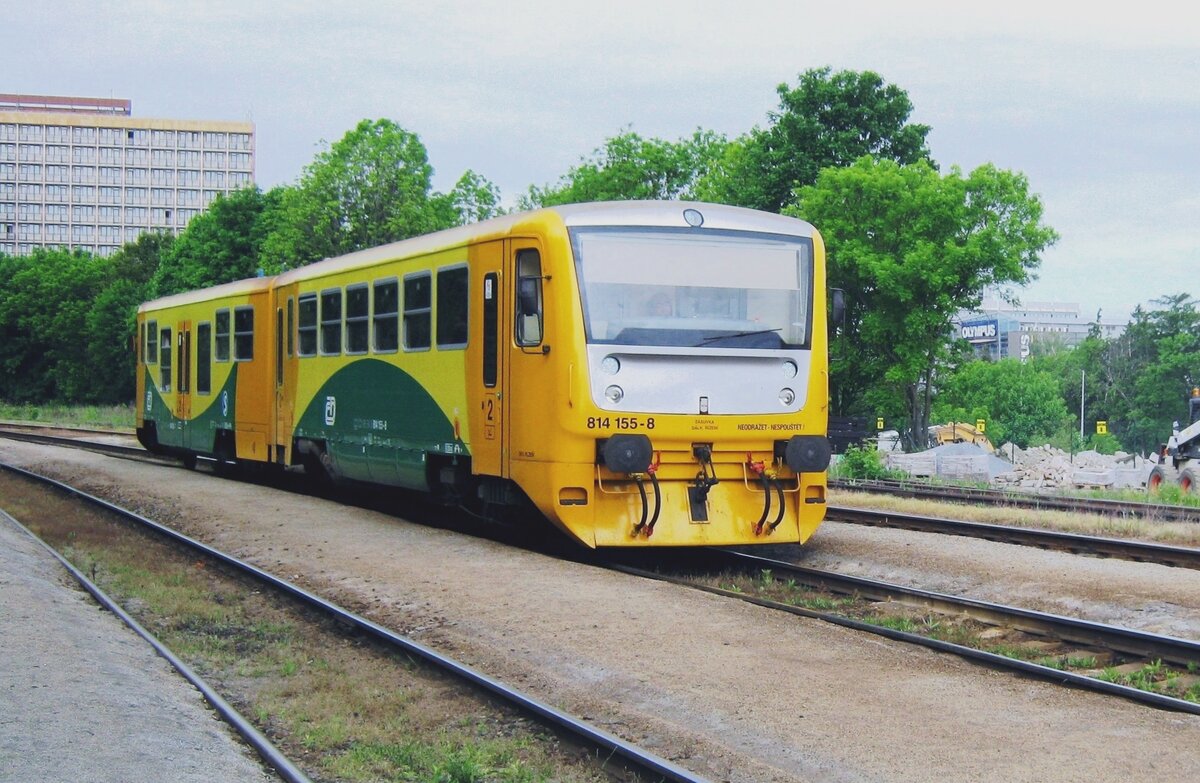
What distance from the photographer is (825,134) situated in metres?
52.8

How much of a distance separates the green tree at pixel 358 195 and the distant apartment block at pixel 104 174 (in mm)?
117159

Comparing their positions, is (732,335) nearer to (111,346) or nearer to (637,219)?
(637,219)

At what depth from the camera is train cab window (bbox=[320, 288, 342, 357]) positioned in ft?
60.7

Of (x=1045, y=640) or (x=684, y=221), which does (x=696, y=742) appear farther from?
(x=684, y=221)

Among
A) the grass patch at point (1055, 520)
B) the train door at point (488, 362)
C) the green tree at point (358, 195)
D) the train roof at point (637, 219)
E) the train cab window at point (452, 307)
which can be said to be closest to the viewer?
the train roof at point (637, 219)

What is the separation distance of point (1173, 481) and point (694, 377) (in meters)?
18.0

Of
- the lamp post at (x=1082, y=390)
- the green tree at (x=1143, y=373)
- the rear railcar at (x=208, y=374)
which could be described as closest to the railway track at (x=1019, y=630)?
the rear railcar at (x=208, y=374)

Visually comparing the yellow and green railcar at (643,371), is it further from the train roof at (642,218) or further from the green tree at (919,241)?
the green tree at (919,241)

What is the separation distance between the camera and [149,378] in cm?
2897

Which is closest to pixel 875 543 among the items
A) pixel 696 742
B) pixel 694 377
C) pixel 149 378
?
pixel 694 377

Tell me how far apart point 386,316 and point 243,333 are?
21.2 ft

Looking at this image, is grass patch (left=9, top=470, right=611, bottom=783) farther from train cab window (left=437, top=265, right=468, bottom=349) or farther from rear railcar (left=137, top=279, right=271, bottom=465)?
rear railcar (left=137, top=279, right=271, bottom=465)

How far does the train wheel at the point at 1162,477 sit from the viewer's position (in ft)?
90.7

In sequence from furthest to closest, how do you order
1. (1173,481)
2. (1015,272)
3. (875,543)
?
(1015,272), (1173,481), (875,543)
